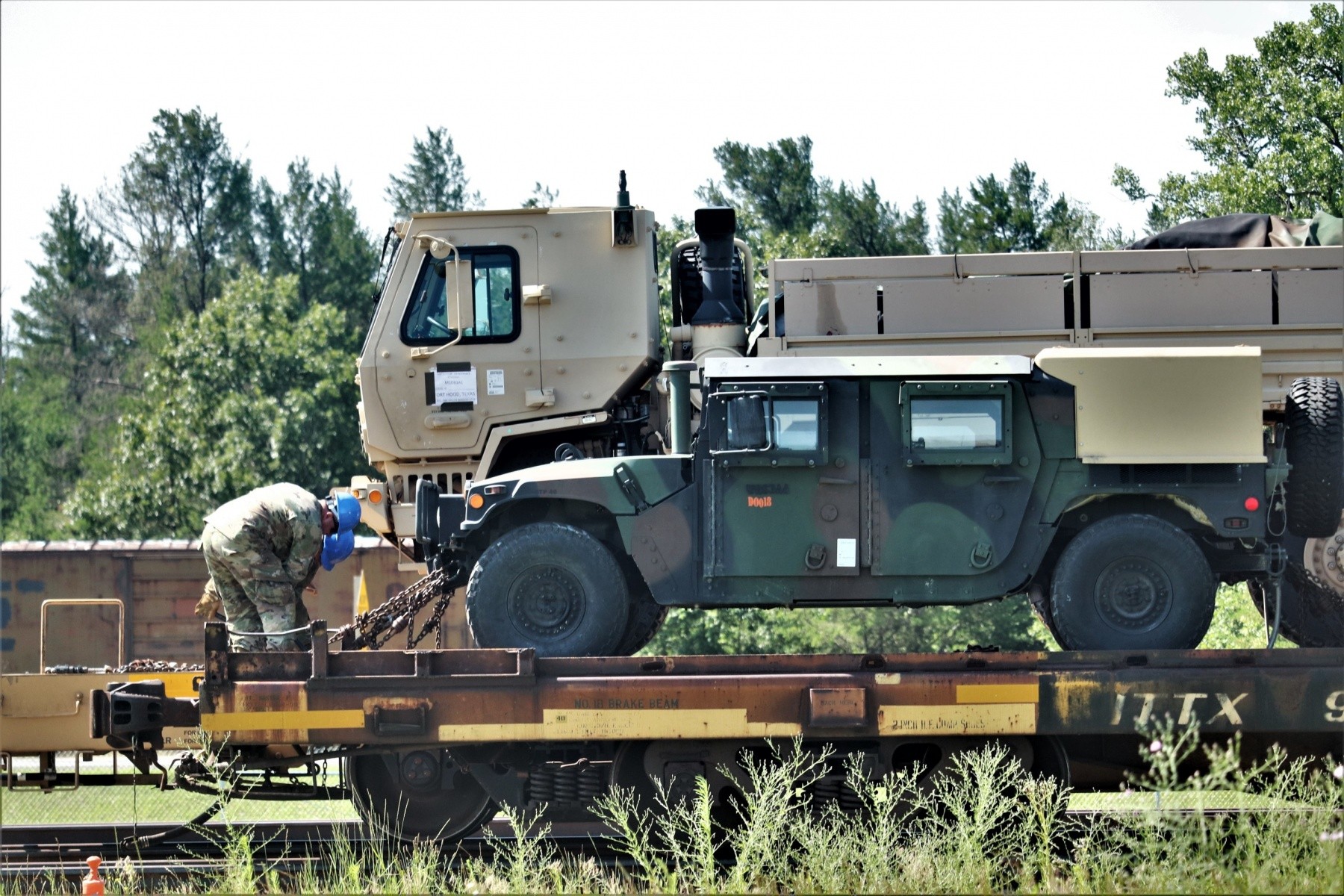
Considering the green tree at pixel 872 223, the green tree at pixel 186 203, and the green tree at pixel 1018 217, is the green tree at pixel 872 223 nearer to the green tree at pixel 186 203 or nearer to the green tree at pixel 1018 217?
the green tree at pixel 1018 217

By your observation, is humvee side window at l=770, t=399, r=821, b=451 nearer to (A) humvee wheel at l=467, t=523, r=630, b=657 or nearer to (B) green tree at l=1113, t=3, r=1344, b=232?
(A) humvee wheel at l=467, t=523, r=630, b=657

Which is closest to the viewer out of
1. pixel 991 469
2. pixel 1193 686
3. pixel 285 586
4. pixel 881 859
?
pixel 881 859

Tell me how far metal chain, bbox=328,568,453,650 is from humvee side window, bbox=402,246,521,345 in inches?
73.0

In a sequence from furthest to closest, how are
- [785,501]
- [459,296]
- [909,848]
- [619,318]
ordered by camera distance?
[619,318] < [459,296] < [785,501] < [909,848]

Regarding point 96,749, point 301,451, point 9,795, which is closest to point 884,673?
point 96,749

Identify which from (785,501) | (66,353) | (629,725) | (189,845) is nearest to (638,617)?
(629,725)

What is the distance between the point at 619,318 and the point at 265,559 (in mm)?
2906

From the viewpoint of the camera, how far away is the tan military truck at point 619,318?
920 cm

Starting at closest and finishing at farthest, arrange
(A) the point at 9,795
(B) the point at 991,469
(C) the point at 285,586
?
(B) the point at 991,469, (C) the point at 285,586, (A) the point at 9,795

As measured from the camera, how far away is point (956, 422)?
8.23m

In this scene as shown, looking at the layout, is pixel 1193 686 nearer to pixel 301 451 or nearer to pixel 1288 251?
pixel 1288 251

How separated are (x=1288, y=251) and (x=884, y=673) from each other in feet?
13.2

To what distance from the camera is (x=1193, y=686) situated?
7629mm

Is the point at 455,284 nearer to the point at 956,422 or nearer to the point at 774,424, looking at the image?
the point at 774,424
